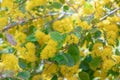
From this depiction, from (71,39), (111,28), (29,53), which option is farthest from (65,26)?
(111,28)

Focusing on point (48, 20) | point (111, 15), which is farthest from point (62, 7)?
point (111, 15)

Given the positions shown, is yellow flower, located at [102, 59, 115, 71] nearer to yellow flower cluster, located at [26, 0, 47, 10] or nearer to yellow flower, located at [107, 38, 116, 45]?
yellow flower, located at [107, 38, 116, 45]

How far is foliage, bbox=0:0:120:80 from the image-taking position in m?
1.06

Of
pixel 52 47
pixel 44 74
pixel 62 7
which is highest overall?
pixel 62 7

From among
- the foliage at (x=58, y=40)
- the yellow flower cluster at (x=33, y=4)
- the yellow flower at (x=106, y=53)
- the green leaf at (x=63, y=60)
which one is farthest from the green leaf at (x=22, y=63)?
the yellow flower at (x=106, y=53)

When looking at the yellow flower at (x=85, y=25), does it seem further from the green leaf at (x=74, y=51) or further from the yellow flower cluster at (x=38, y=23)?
the yellow flower cluster at (x=38, y=23)

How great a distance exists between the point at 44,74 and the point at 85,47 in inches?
9.0

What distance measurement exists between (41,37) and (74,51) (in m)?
0.13

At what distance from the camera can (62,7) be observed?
4.32ft

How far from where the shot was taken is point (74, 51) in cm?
112

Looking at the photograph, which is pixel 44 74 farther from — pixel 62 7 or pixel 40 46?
pixel 62 7

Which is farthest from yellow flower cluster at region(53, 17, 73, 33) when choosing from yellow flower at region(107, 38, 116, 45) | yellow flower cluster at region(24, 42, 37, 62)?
yellow flower at region(107, 38, 116, 45)

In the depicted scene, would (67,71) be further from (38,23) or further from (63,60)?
(38,23)

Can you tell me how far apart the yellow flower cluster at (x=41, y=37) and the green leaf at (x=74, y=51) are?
87 millimetres
